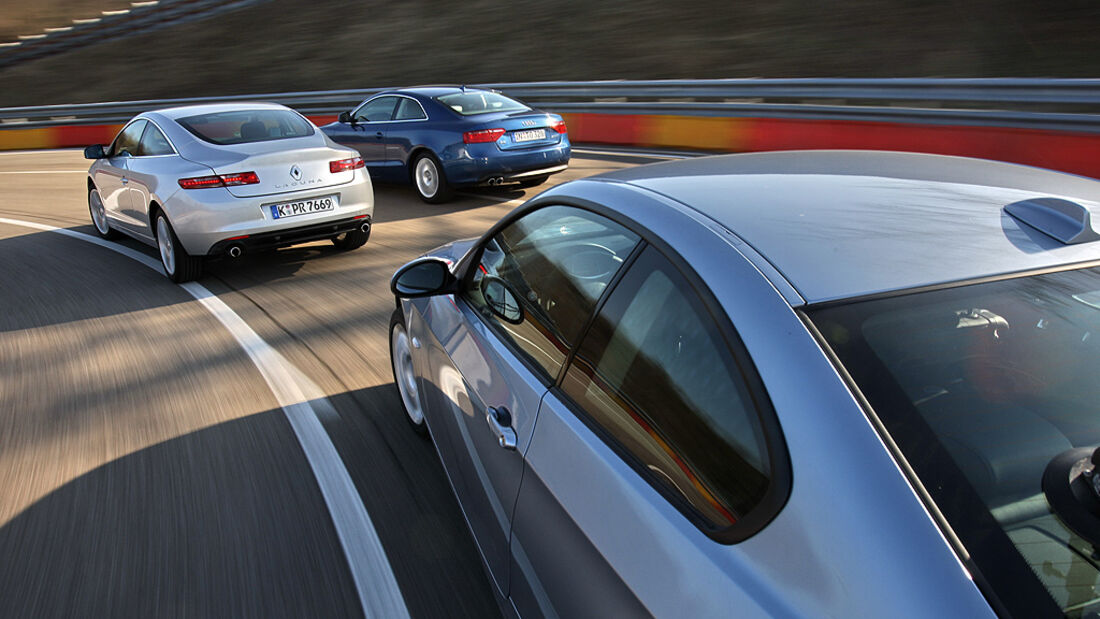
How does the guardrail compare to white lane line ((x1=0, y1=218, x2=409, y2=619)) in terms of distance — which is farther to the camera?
the guardrail

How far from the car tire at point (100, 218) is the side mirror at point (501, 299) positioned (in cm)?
791

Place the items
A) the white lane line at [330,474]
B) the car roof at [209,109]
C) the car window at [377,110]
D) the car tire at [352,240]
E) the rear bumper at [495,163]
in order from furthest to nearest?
the car window at [377,110] → the rear bumper at [495,163] → the car tire at [352,240] → the car roof at [209,109] → the white lane line at [330,474]

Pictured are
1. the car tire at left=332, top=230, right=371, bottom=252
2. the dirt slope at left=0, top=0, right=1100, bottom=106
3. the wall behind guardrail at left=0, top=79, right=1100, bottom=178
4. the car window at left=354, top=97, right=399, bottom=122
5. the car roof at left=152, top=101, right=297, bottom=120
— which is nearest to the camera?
the car roof at left=152, top=101, right=297, bottom=120

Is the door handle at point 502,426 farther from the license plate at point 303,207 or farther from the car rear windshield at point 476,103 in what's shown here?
the car rear windshield at point 476,103

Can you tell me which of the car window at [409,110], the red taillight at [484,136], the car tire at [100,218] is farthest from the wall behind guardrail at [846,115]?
the car tire at [100,218]

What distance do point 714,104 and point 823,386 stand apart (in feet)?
39.5

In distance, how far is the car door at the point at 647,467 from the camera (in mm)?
1487

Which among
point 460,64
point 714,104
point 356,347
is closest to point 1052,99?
point 714,104

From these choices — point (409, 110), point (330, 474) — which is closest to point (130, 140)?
point (409, 110)

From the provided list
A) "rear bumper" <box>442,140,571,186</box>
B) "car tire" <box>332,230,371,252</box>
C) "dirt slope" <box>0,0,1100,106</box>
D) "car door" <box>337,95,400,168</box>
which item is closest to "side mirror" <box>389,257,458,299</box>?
"car tire" <box>332,230,371,252</box>

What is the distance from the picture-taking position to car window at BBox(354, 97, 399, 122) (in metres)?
11.4

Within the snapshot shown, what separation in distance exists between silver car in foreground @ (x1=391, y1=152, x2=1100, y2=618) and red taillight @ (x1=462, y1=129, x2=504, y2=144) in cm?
783

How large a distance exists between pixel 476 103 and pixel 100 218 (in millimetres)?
4646

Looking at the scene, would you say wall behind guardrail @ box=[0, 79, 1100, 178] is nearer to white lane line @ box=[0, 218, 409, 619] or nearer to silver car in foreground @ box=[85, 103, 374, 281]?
silver car in foreground @ box=[85, 103, 374, 281]
